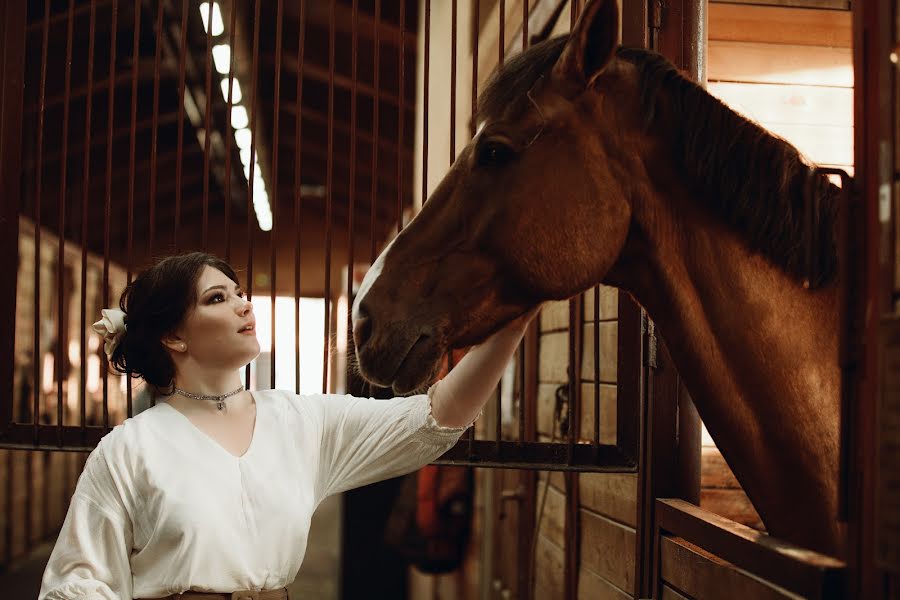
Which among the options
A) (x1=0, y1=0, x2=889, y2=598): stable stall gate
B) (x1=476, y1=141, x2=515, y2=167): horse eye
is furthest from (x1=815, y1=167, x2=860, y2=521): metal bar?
(x1=476, y1=141, x2=515, y2=167): horse eye

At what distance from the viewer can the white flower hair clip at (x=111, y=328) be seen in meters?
1.51

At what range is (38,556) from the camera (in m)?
6.98

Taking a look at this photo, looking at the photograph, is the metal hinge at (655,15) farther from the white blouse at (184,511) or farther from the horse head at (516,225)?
the white blouse at (184,511)

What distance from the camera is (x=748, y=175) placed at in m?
1.19

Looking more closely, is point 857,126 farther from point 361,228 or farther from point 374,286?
point 361,228

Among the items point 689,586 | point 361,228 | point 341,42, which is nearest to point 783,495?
point 689,586

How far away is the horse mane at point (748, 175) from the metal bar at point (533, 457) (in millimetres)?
647

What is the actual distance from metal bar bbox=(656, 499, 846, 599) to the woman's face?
841 millimetres

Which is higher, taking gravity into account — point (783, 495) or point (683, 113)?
point (683, 113)

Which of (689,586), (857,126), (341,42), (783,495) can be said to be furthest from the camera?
(341,42)

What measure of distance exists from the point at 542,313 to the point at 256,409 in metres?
1.66

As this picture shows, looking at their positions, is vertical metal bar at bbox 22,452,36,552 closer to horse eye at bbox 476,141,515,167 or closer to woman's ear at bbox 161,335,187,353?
woman's ear at bbox 161,335,187,353

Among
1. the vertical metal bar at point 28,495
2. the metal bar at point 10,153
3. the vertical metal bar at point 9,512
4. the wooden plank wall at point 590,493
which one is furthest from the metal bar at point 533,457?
the vertical metal bar at point 28,495

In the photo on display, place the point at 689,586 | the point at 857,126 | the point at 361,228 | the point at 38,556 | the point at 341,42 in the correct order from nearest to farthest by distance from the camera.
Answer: the point at 857,126, the point at 689,586, the point at 341,42, the point at 38,556, the point at 361,228
